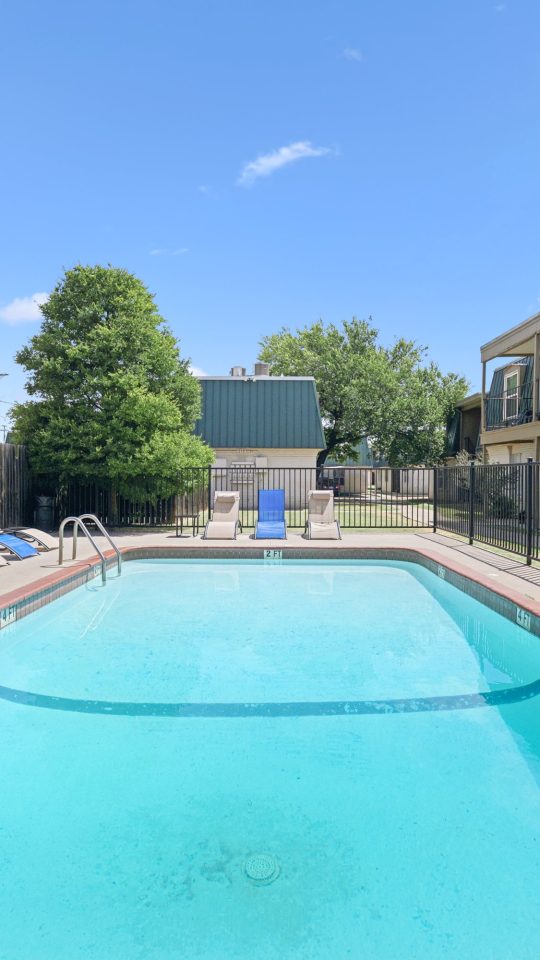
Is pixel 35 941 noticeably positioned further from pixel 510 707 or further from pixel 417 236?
pixel 417 236

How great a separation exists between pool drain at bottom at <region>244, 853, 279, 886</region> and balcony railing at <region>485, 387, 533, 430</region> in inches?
664

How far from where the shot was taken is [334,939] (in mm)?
2107

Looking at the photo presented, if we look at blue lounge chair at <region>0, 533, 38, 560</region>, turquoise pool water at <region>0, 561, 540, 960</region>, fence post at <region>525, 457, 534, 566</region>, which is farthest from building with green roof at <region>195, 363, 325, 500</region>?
turquoise pool water at <region>0, 561, 540, 960</region>

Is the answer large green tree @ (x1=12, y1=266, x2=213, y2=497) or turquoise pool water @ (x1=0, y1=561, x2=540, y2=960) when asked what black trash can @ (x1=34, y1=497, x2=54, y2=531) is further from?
turquoise pool water @ (x1=0, y1=561, x2=540, y2=960)

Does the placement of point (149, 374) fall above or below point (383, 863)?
above

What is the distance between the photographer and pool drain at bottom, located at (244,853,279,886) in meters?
2.42

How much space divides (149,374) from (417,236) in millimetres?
9991

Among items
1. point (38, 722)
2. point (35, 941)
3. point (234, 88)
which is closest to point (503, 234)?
point (234, 88)

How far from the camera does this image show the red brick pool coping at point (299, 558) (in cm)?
616

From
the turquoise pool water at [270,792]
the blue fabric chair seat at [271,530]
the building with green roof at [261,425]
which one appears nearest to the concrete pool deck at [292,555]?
the blue fabric chair seat at [271,530]

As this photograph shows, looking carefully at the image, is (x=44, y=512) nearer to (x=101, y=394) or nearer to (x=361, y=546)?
(x=101, y=394)

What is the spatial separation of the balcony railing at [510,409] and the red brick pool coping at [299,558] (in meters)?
9.50

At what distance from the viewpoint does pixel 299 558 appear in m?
10.5

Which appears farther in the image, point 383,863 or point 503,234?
point 503,234
